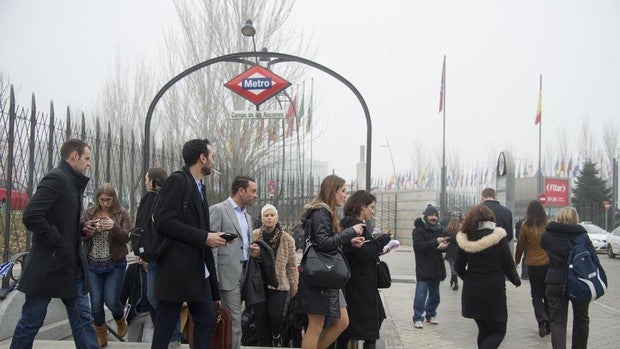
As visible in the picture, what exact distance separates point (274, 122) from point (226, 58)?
12.2 metres

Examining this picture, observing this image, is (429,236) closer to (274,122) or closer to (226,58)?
(226,58)

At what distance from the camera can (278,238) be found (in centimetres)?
644

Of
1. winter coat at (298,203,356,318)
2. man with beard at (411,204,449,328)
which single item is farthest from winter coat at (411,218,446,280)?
winter coat at (298,203,356,318)

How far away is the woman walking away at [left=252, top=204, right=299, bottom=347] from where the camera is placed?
20.4 feet

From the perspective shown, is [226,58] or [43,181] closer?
[43,181]

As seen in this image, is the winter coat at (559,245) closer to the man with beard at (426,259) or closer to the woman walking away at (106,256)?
the man with beard at (426,259)

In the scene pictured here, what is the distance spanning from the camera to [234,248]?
5492 millimetres

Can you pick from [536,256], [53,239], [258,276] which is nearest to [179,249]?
[53,239]

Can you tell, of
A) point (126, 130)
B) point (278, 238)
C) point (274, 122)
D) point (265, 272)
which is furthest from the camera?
point (126, 130)

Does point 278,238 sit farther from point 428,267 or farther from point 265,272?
point 428,267

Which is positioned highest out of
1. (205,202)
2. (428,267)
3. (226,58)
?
(226,58)

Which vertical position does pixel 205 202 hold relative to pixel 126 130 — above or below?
below

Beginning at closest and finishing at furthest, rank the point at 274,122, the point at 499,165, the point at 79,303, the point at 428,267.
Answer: the point at 79,303 → the point at 428,267 → the point at 499,165 → the point at 274,122

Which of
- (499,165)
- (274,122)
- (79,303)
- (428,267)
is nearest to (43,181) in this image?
(79,303)
